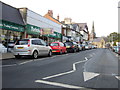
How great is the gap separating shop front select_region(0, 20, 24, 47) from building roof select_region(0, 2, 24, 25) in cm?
59

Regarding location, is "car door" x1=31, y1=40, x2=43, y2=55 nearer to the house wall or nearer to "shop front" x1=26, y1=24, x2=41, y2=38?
"shop front" x1=26, y1=24, x2=41, y2=38

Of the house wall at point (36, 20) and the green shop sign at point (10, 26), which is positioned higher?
the house wall at point (36, 20)

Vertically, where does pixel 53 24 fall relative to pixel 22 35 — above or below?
above

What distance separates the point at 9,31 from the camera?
750 inches

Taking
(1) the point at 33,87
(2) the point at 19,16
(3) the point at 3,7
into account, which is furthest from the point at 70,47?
(1) the point at 33,87

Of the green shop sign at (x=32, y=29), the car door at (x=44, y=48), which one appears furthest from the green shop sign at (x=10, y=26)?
the car door at (x=44, y=48)

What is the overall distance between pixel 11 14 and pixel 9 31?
2504 millimetres

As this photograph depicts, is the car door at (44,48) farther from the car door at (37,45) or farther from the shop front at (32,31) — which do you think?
the shop front at (32,31)

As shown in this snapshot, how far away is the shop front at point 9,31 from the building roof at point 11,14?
591mm

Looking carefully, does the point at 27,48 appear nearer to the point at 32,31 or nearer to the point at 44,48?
the point at 44,48

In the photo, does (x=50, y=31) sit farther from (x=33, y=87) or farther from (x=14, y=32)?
(x=33, y=87)

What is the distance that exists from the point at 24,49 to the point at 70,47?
507 inches

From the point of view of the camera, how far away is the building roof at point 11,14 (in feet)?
59.6

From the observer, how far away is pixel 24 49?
38.4ft
